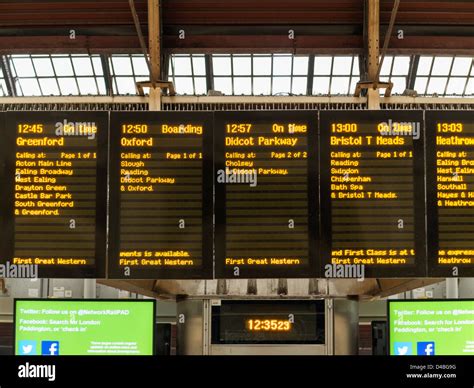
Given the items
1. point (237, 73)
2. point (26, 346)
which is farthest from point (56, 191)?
point (237, 73)

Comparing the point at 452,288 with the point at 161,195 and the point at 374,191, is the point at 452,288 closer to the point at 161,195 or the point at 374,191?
the point at 374,191

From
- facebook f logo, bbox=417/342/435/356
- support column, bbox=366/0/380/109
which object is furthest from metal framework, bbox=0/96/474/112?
facebook f logo, bbox=417/342/435/356

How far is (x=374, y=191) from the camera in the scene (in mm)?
7559

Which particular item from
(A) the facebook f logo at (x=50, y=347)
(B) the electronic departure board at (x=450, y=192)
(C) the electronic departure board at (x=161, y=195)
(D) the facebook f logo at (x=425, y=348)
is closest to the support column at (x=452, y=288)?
(D) the facebook f logo at (x=425, y=348)

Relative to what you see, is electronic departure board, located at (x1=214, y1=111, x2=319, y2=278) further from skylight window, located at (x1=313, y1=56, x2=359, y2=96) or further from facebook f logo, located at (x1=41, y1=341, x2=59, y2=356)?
skylight window, located at (x1=313, y1=56, x2=359, y2=96)

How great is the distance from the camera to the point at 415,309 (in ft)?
36.4

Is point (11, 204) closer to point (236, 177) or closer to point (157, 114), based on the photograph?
point (157, 114)

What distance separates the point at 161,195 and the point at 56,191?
109cm

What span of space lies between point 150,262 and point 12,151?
1.88m

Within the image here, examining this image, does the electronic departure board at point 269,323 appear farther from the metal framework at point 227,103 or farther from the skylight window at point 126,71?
the skylight window at point 126,71

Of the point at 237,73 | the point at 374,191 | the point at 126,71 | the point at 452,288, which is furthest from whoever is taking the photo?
the point at 126,71

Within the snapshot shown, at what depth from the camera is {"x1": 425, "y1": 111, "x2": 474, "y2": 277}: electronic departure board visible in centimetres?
747

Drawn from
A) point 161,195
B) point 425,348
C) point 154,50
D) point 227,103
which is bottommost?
point 425,348

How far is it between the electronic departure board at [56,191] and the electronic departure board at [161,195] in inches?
6.3
